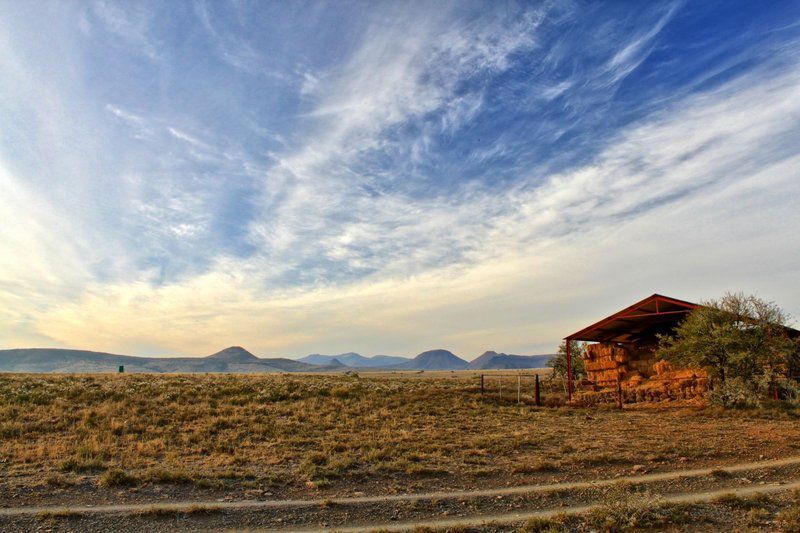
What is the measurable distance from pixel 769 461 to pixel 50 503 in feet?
57.6

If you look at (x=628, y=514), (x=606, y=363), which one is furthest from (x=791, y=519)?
(x=606, y=363)

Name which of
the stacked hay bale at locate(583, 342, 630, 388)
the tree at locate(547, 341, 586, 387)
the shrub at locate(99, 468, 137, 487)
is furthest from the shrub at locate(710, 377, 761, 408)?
the shrub at locate(99, 468, 137, 487)

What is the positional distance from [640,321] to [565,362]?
1309cm

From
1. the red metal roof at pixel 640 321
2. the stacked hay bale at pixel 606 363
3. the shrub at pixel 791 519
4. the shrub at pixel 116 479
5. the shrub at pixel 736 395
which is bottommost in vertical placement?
the shrub at pixel 116 479

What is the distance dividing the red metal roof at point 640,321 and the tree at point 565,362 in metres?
5.60

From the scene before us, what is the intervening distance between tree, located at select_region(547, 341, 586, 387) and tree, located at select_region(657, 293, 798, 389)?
16244 mm

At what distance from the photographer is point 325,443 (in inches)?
695

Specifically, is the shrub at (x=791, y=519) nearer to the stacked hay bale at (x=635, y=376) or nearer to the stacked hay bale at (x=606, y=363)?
the stacked hay bale at (x=635, y=376)

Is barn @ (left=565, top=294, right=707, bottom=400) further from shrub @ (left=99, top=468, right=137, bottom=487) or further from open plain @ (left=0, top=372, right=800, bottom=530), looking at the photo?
shrub @ (left=99, top=468, right=137, bottom=487)

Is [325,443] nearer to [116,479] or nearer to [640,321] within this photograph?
[116,479]

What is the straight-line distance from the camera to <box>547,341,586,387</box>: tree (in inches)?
1703

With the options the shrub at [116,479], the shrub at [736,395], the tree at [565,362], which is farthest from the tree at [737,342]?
the shrub at [116,479]

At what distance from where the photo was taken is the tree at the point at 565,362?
1703 inches

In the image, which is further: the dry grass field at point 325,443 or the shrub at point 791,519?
the dry grass field at point 325,443
